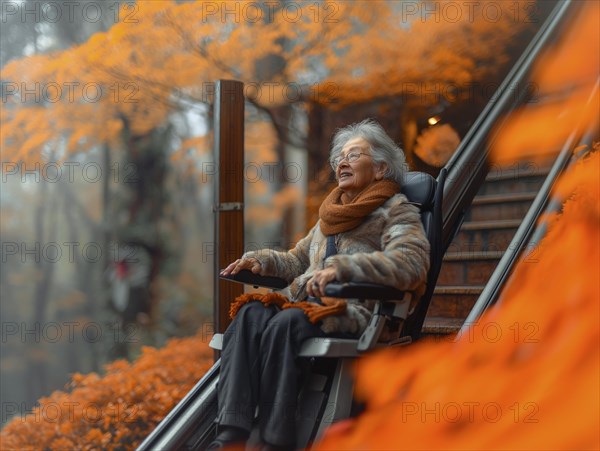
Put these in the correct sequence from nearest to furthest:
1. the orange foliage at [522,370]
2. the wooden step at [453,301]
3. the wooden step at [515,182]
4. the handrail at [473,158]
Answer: the orange foliage at [522,370]
the handrail at [473,158]
the wooden step at [453,301]
the wooden step at [515,182]

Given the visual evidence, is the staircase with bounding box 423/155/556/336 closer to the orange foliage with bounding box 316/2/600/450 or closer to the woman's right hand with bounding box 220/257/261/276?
the orange foliage with bounding box 316/2/600/450

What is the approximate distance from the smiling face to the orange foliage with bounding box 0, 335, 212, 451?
2206mm

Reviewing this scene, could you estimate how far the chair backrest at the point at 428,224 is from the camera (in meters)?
2.43

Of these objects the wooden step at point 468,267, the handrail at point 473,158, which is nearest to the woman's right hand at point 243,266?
the handrail at point 473,158

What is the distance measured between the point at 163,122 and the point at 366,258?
4.11 m

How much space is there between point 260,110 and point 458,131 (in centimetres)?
148

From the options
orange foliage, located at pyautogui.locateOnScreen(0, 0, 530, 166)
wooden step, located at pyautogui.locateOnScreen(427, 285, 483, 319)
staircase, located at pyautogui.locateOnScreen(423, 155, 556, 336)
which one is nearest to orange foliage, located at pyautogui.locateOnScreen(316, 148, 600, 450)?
staircase, located at pyautogui.locateOnScreen(423, 155, 556, 336)

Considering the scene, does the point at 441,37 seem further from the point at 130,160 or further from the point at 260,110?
the point at 130,160

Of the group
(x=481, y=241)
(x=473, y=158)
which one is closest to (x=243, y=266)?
(x=473, y=158)

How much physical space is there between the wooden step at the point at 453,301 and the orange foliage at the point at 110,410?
1768mm

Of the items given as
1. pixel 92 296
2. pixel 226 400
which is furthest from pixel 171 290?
pixel 226 400

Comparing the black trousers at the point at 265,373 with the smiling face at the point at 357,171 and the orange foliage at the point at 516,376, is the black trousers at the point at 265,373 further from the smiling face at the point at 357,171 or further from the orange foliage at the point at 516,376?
the smiling face at the point at 357,171

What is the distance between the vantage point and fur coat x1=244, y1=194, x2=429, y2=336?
2.19 m

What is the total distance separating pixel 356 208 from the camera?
2.45m
